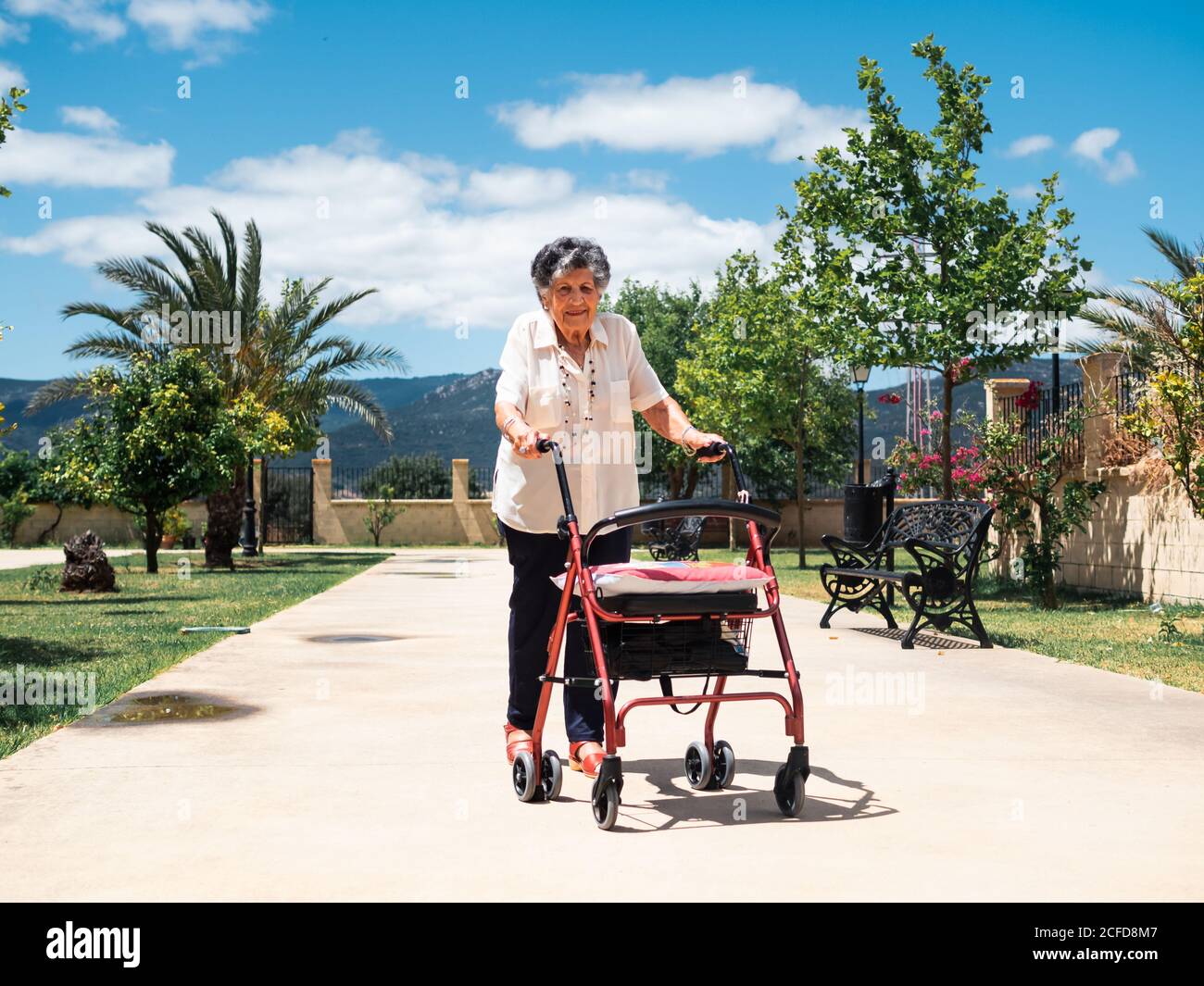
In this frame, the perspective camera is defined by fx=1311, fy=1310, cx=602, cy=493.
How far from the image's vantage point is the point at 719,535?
38.4m

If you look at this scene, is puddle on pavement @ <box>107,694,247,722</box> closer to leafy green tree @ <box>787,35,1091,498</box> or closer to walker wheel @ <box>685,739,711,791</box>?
walker wheel @ <box>685,739,711,791</box>

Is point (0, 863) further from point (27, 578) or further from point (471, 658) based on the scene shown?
point (27, 578)

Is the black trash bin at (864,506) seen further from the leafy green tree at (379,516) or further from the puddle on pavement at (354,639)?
the leafy green tree at (379,516)

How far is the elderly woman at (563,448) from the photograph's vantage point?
16.7ft

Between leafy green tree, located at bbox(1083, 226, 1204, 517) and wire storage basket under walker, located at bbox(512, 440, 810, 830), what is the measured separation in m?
6.85

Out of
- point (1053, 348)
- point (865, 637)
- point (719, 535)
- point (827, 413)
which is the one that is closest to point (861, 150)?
point (1053, 348)

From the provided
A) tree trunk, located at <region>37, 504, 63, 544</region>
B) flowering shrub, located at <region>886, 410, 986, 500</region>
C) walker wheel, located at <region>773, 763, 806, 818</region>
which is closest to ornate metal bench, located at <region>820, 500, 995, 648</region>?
walker wheel, located at <region>773, 763, 806, 818</region>

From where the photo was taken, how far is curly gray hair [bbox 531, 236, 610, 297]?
5.05m

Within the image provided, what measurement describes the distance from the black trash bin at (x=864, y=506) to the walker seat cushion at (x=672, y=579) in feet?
49.1

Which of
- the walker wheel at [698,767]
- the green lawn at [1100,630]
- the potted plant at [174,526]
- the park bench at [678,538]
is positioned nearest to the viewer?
the walker wheel at [698,767]

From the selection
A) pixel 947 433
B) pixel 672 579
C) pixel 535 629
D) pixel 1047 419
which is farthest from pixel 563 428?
pixel 1047 419

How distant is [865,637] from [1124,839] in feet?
22.5

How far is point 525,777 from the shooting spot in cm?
476

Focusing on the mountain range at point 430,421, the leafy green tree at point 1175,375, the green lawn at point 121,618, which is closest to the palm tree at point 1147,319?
the leafy green tree at point 1175,375
